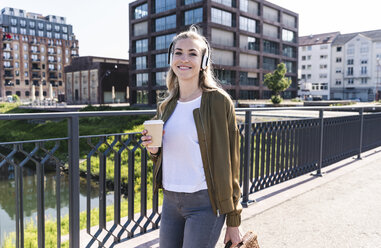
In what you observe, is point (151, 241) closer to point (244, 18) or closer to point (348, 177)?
point (348, 177)

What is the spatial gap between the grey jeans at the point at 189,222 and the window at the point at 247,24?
48.0 meters

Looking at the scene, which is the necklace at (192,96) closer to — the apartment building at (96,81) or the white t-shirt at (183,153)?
the white t-shirt at (183,153)

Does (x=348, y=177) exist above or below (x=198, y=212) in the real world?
below

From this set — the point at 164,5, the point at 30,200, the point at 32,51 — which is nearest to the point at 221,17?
the point at 164,5

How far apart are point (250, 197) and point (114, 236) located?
226 centimetres

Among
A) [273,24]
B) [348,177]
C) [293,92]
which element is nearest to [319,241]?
[348,177]

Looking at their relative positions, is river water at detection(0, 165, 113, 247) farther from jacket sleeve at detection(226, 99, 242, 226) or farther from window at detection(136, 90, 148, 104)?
window at detection(136, 90, 148, 104)

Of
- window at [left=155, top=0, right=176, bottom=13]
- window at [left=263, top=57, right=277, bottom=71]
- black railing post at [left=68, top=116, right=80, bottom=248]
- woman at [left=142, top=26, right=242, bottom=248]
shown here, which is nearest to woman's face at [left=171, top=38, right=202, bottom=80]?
woman at [left=142, top=26, right=242, bottom=248]

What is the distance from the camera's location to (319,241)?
348cm

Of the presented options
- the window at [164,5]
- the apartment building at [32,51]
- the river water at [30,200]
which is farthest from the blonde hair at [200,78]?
the apartment building at [32,51]

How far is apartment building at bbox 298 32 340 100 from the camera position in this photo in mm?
80750

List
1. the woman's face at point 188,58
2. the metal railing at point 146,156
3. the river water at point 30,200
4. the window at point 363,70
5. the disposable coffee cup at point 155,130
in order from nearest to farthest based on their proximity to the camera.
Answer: the disposable coffee cup at point 155,130, the woman's face at point 188,58, the metal railing at point 146,156, the river water at point 30,200, the window at point 363,70

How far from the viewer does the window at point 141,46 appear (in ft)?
161

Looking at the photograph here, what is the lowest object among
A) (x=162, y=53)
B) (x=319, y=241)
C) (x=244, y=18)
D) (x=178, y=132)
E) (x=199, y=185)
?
(x=319, y=241)
